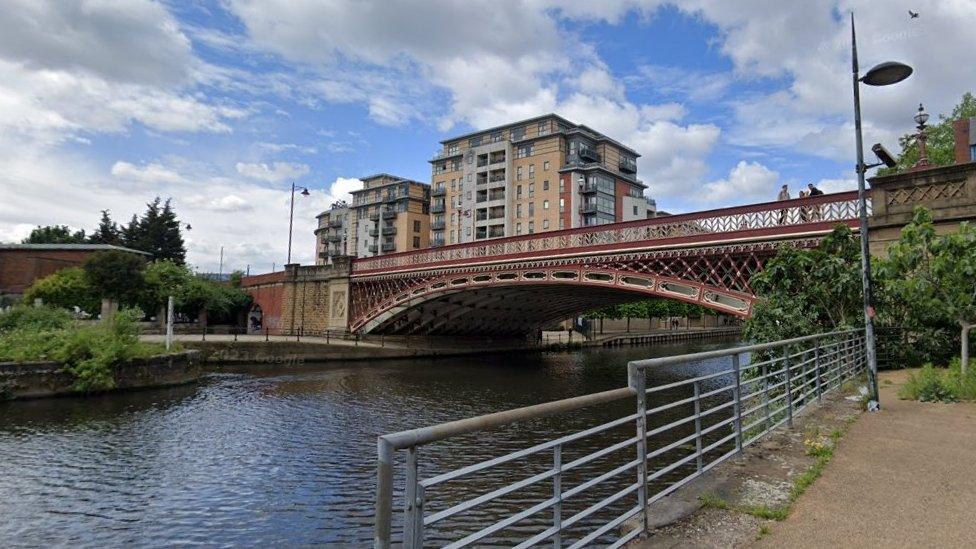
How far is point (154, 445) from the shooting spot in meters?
12.1

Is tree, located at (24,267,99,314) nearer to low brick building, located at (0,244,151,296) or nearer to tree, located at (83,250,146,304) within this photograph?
tree, located at (83,250,146,304)

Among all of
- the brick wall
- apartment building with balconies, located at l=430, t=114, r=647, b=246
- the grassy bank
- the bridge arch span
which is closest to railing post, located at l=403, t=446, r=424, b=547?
the bridge arch span

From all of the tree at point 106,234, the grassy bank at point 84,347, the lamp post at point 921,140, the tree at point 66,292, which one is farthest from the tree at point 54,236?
the lamp post at point 921,140

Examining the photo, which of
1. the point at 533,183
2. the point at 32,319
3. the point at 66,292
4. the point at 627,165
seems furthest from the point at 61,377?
the point at 627,165

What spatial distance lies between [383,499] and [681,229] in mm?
18804

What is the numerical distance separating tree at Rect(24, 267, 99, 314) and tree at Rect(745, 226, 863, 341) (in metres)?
37.7

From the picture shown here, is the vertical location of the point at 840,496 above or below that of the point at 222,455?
above

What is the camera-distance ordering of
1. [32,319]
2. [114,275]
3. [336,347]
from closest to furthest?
[32,319] < [336,347] < [114,275]

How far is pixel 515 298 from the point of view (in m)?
34.1

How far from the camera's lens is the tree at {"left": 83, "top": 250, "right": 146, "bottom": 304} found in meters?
35.0

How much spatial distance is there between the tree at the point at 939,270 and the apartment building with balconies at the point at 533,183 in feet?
172

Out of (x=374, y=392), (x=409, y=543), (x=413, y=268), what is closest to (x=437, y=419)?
(x=374, y=392)

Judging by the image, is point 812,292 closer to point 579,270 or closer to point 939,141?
point 579,270

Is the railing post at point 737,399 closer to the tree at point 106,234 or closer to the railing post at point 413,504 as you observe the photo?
the railing post at point 413,504
